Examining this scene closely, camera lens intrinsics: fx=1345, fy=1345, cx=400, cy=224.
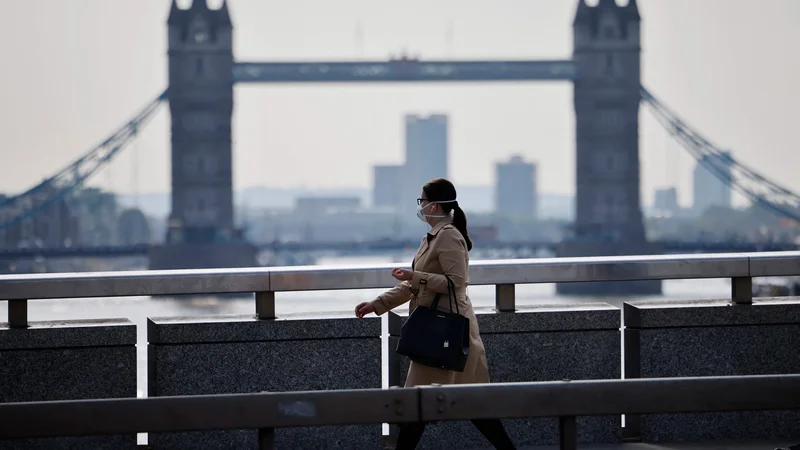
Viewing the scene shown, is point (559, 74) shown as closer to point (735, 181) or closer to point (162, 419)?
point (735, 181)

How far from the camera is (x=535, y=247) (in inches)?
3017

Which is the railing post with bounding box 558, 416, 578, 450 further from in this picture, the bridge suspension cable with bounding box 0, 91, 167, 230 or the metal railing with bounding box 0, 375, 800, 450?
the bridge suspension cable with bounding box 0, 91, 167, 230

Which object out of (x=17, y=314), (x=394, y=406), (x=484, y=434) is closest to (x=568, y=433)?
(x=394, y=406)

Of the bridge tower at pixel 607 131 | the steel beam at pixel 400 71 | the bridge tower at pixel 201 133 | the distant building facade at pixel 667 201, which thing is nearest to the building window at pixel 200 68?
the bridge tower at pixel 201 133

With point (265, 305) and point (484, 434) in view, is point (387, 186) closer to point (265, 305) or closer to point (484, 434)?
point (265, 305)

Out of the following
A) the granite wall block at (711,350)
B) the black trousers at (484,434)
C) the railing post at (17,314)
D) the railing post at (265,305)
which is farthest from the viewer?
the granite wall block at (711,350)

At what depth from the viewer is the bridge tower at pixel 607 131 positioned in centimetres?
7525

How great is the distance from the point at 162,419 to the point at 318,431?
1420 millimetres

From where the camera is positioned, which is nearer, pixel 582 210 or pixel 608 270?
pixel 608 270

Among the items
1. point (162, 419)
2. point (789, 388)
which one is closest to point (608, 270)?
point (789, 388)

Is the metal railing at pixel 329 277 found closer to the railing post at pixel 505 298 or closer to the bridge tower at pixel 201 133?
the railing post at pixel 505 298

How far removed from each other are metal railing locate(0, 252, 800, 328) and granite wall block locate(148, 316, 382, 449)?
10 centimetres

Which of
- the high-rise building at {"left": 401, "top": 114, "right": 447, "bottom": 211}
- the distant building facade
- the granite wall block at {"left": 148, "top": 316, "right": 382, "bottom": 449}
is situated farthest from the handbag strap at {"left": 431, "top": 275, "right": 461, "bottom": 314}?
the high-rise building at {"left": 401, "top": 114, "right": 447, "bottom": 211}

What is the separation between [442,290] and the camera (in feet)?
12.8
